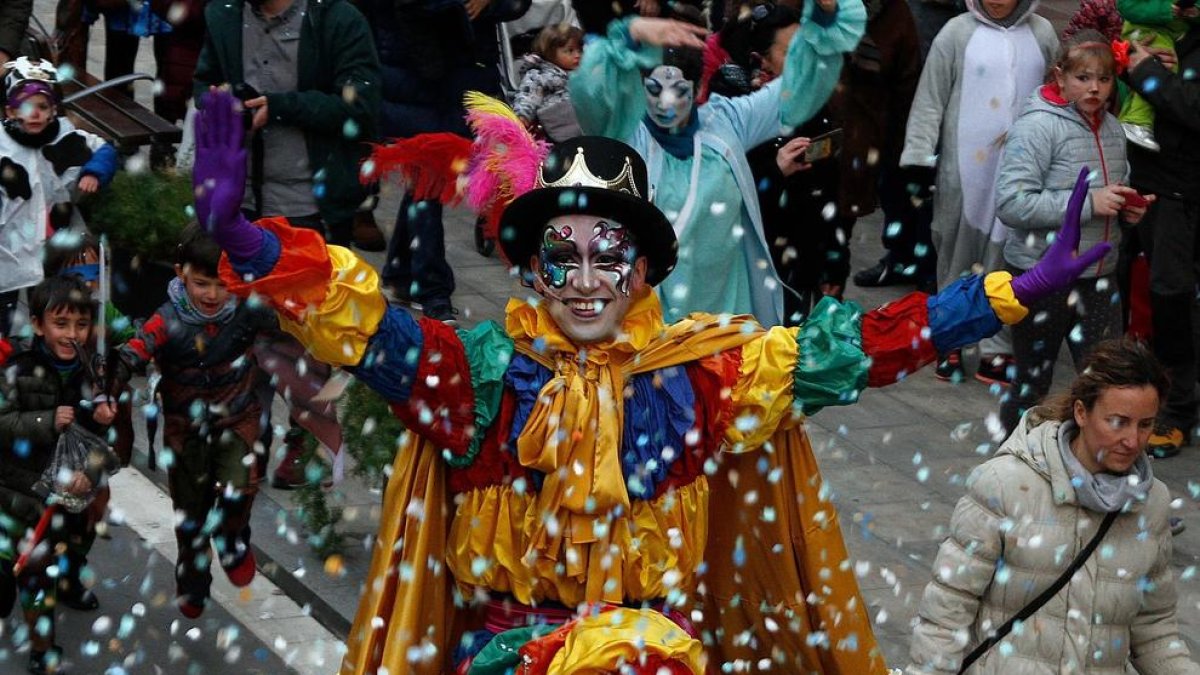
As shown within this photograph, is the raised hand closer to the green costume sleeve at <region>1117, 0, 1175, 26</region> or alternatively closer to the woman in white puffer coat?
the woman in white puffer coat

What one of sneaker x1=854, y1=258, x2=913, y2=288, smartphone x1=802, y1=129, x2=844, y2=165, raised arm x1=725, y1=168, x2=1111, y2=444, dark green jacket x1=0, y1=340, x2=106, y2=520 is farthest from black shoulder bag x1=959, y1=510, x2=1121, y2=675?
sneaker x1=854, y1=258, x2=913, y2=288

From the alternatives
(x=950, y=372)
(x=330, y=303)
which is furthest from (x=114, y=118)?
(x=330, y=303)

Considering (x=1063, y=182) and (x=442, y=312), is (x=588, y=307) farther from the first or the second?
(x=442, y=312)

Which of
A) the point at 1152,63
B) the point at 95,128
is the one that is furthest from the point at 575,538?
the point at 95,128

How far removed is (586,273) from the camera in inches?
211

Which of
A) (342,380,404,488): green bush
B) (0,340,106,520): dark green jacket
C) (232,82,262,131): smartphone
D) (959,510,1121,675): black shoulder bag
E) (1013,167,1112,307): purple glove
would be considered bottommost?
(342,380,404,488): green bush

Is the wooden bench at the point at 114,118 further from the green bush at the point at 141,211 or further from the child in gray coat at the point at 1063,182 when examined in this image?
the child in gray coat at the point at 1063,182

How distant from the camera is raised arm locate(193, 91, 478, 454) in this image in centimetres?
471

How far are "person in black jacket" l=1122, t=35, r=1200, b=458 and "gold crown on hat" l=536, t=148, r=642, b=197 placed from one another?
4.00 m

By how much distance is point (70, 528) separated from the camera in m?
7.31

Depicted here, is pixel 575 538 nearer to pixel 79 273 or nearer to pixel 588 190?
pixel 588 190

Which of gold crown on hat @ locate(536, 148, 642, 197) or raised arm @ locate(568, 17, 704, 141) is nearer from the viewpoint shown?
gold crown on hat @ locate(536, 148, 642, 197)

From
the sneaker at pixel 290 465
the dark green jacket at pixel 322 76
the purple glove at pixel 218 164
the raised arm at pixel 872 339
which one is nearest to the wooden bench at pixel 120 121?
the dark green jacket at pixel 322 76

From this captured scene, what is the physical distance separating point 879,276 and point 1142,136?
8.01 ft
